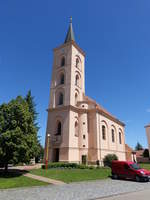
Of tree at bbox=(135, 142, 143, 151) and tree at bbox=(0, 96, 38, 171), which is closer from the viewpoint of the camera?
tree at bbox=(0, 96, 38, 171)

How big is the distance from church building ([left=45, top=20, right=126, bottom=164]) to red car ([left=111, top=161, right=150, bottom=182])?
10.7 metres

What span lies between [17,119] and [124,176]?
1276 centimetres

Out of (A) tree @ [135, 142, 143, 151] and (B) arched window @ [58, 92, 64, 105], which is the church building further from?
(A) tree @ [135, 142, 143, 151]

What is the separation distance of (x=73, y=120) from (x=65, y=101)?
4096 millimetres

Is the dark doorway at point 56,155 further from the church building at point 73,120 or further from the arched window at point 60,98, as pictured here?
the arched window at point 60,98

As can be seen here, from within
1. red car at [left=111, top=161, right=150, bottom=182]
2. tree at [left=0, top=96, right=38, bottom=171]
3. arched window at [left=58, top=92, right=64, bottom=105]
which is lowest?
red car at [left=111, top=161, right=150, bottom=182]

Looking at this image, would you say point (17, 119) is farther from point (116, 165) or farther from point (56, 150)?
point (56, 150)

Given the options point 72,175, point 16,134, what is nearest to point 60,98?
point 16,134

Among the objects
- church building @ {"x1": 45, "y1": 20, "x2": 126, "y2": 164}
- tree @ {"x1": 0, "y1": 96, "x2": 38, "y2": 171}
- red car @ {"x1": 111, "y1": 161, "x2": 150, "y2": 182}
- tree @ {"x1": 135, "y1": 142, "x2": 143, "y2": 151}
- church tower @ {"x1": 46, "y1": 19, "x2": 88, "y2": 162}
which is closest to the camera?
red car @ {"x1": 111, "y1": 161, "x2": 150, "y2": 182}

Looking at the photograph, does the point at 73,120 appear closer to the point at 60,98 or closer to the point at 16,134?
the point at 60,98

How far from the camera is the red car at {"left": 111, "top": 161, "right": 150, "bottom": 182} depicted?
15.0 metres

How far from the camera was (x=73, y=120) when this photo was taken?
29.2 m

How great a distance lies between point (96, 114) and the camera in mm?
30797

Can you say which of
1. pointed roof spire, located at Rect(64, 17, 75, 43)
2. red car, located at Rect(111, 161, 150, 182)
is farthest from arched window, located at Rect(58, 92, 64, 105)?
red car, located at Rect(111, 161, 150, 182)
